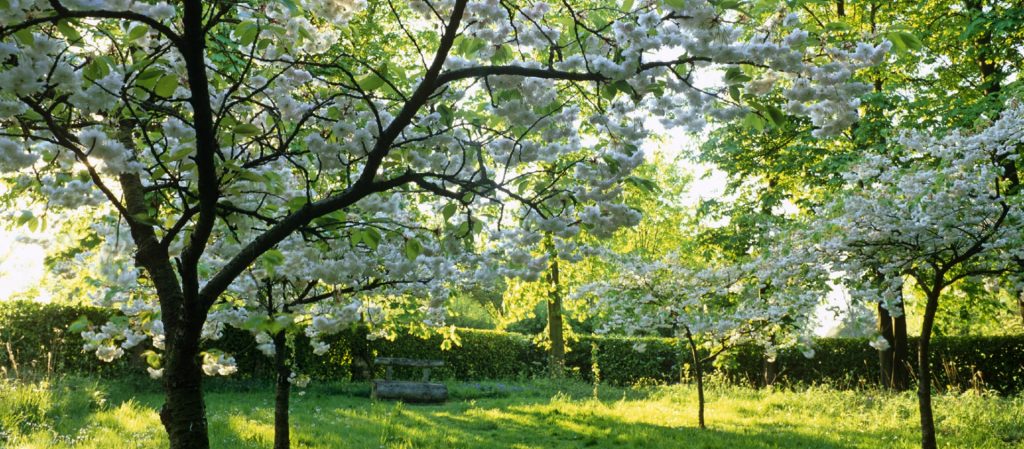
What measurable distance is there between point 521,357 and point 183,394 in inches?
725

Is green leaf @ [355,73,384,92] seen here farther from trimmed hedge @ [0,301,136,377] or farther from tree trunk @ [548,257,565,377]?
tree trunk @ [548,257,565,377]

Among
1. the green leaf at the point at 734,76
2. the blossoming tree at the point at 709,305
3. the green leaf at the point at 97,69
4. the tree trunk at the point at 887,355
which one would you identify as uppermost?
the green leaf at the point at 734,76

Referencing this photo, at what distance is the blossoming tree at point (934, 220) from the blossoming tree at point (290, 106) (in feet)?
11.5

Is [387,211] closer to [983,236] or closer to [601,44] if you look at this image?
[601,44]

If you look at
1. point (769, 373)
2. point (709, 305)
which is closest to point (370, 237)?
point (709, 305)

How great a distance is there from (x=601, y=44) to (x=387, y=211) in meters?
1.93

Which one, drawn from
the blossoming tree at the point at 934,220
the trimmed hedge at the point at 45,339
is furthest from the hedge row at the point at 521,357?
the blossoming tree at the point at 934,220

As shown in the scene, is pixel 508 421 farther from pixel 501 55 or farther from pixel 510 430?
pixel 501 55

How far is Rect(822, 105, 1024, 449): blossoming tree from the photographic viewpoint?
18.6ft

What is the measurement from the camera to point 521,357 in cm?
2062

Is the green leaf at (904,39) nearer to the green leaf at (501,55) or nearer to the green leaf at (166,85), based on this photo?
the green leaf at (501,55)

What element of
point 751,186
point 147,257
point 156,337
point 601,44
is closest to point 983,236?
point 601,44

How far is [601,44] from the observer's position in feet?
9.16

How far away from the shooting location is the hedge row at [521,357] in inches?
492
